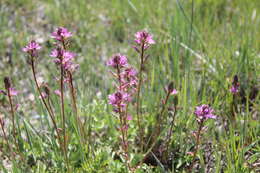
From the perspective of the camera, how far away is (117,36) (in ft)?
13.3

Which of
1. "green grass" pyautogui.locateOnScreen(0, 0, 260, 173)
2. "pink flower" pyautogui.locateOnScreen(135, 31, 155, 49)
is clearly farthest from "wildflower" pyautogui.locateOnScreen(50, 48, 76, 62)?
"green grass" pyautogui.locateOnScreen(0, 0, 260, 173)

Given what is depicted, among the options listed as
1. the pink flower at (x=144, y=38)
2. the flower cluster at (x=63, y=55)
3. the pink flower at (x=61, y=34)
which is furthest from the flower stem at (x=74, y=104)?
the pink flower at (x=144, y=38)

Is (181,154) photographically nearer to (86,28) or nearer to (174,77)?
(174,77)

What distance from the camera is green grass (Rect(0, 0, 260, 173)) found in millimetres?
2168

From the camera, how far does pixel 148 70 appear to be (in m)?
3.11

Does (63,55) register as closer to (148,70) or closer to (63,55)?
(63,55)

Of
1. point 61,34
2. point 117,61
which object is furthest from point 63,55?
point 117,61

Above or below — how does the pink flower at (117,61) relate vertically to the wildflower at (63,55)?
below

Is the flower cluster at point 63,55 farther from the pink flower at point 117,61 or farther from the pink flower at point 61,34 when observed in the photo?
the pink flower at point 117,61

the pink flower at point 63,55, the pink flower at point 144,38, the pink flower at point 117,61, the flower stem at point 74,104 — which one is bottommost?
the flower stem at point 74,104

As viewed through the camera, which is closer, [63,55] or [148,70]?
[63,55]

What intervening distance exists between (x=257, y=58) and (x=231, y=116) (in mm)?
623

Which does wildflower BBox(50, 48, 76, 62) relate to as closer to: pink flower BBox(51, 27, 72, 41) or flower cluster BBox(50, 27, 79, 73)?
flower cluster BBox(50, 27, 79, 73)

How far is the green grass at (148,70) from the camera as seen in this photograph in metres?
2.17
